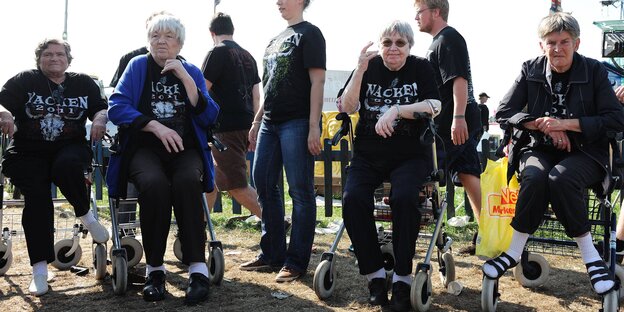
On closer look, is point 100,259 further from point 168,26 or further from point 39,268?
point 168,26

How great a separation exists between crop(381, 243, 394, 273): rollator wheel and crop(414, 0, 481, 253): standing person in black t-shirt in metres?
0.86

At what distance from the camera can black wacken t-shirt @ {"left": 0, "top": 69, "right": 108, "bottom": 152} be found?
4.29m

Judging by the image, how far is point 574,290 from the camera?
4254 mm

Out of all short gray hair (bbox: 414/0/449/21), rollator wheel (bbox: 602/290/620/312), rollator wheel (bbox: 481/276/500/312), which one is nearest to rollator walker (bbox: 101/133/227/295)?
rollator wheel (bbox: 481/276/500/312)

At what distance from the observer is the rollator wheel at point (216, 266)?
→ 4.24m

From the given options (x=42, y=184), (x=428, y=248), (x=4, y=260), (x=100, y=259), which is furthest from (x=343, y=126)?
(x=4, y=260)

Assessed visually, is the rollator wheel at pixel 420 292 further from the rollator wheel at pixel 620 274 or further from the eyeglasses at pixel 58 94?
the eyeglasses at pixel 58 94

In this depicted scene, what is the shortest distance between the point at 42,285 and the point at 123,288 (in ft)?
1.91

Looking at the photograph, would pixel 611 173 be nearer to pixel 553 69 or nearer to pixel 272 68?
pixel 553 69

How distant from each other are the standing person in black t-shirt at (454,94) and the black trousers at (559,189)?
0.95 metres

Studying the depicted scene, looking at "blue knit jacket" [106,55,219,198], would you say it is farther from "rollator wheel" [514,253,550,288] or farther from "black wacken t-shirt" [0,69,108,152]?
"rollator wheel" [514,253,550,288]

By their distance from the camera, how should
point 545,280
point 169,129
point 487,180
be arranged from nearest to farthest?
1. point 169,129
2. point 545,280
3. point 487,180

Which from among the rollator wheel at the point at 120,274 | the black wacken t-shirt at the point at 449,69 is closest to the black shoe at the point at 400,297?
the black wacken t-shirt at the point at 449,69

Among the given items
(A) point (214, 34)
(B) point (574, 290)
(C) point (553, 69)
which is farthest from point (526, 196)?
(A) point (214, 34)
